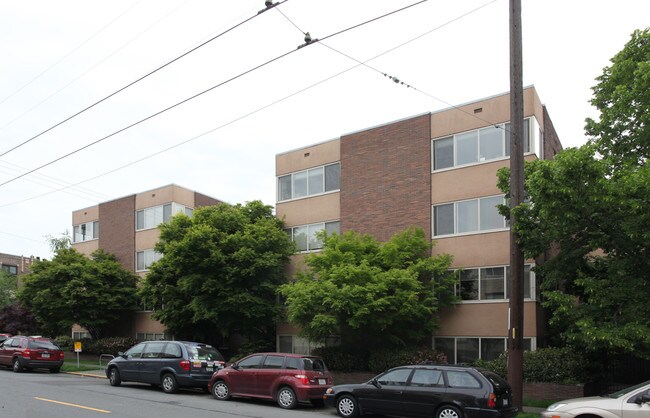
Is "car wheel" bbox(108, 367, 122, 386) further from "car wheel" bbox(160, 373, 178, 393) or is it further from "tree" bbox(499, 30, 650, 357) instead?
"tree" bbox(499, 30, 650, 357)

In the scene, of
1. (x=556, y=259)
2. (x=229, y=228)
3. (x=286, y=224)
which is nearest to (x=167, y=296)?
(x=229, y=228)

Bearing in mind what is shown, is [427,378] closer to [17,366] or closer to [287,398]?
[287,398]

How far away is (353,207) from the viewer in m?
A: 25.4

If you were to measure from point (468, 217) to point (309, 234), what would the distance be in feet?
25.1

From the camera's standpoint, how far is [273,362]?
17750 mm

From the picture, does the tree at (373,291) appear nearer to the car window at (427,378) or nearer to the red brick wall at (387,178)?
the red brick wall at (387,178)

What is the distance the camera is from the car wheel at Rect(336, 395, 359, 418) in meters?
15.3

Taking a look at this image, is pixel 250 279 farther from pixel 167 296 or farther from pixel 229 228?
pixel 167 296

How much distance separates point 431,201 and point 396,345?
5.30 metres

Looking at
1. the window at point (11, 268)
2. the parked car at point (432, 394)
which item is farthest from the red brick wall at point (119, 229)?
the window at point (11, 268)

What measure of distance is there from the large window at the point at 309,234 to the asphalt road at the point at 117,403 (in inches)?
347

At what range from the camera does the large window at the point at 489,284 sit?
68.0 ft

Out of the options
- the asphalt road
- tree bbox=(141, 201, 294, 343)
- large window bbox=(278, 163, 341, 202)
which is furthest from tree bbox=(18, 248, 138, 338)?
large window bbox=(278, 163, 341, 202)

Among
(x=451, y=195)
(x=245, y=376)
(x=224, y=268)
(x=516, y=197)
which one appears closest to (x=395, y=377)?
(x=245, y=376)
